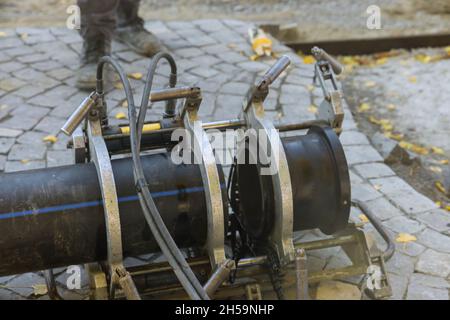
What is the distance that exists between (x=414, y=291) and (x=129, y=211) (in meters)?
1.64

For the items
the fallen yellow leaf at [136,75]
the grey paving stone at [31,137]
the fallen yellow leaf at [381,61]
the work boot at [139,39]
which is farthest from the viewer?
the fallen yellow leaf at [381,61]

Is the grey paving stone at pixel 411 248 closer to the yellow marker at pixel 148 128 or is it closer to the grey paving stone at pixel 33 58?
the yellow marker at pixel 148 128

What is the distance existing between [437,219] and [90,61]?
3.33 metres

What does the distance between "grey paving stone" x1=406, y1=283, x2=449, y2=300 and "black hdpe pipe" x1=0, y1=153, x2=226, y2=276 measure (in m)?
1.24

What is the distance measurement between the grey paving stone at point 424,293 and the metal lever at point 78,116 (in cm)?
197

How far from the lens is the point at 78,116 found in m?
2.83

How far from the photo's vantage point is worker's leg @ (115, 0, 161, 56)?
609 centimetres

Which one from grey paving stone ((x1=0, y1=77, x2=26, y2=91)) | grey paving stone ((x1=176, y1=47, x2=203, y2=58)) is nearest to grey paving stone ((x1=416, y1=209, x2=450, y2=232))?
grey paving stone ((x1=176, y1=47, x2=203, y2=58))

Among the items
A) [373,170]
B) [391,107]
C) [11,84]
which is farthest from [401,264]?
[11,84]

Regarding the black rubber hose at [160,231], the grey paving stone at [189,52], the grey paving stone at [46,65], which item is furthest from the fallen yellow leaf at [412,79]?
the black rubber hose at [160,231]

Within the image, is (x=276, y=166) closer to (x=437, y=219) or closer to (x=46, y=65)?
(x=437, y=219)

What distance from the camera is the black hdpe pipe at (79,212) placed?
9.20 feet

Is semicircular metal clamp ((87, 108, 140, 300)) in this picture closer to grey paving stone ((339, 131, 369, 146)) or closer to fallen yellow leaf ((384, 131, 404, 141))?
grey paving stone ((339, 131, 369, 146))
